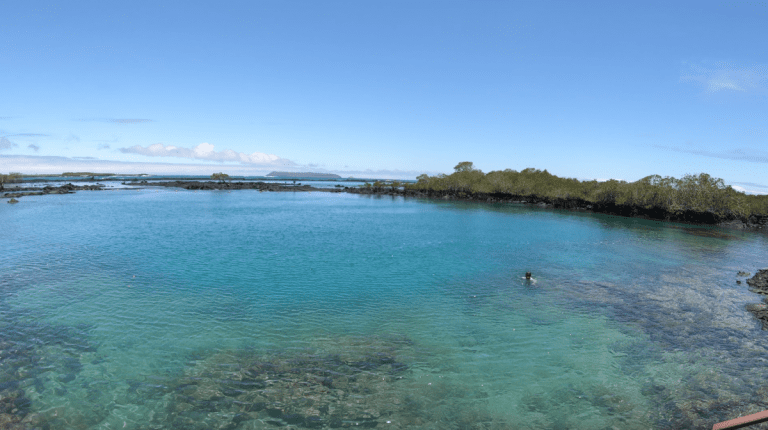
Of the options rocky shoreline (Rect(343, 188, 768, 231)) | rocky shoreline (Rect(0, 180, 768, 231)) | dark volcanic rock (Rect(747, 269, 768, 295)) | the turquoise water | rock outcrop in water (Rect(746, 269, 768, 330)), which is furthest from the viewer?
rocky shoreline (Rect(0, 180, 768, 231))

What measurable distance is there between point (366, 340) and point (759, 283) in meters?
34.3

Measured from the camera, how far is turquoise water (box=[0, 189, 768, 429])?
42.8 ft

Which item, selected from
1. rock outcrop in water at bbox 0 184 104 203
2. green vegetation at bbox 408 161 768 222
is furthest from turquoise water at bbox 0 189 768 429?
rock outcrop in water at bbox 0 184 104 203

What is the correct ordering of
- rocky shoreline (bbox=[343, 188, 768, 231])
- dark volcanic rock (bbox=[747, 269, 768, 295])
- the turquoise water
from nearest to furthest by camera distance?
1. the turquoise water
2. dark volcanic rock (bbox=[747, 269, 768, 295])
3. rocky shoreline (bbox=[343, 188, 768, 231])

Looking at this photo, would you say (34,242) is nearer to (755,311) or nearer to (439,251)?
(439,251)

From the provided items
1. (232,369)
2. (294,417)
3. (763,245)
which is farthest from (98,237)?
(763,245)

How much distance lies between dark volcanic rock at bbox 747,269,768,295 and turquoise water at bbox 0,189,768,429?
1066mm

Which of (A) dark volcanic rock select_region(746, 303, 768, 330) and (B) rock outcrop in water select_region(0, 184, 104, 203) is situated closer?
(A) dark volcanic rock select_region(746, 303, 768, 330)

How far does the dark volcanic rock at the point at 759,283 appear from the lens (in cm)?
2827

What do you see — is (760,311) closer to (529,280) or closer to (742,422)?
(529,280)

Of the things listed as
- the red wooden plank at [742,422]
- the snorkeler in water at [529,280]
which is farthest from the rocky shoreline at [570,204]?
the red wooden plank at [742,422]

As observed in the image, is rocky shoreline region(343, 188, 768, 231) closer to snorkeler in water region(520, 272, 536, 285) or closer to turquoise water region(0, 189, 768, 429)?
turquoise water region(0, 189, 768, 429)

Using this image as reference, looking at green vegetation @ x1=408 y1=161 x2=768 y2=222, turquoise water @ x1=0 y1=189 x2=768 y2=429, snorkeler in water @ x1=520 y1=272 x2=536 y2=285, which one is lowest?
turquoise water @ x1=0 y1=189 x2=768 y2=429

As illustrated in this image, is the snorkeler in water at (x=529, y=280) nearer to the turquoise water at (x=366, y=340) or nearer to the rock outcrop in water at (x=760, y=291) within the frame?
the turquoise water at (x=366, y=340)
